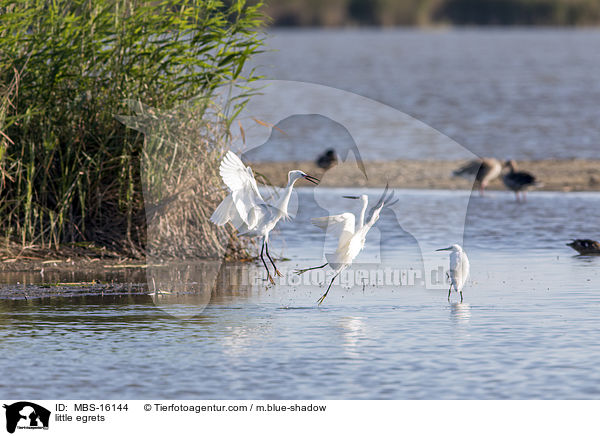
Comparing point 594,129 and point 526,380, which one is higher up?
point 594,129

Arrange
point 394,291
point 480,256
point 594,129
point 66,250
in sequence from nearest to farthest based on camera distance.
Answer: point 394,291 < point 66,250 < point 480,256 < point 594,129

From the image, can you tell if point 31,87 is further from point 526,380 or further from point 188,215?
point 526,380

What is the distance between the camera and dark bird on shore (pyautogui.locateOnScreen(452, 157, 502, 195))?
1938 centimetres

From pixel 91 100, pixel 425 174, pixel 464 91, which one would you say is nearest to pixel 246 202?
pixel 91 100

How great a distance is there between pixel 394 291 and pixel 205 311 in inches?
82.1

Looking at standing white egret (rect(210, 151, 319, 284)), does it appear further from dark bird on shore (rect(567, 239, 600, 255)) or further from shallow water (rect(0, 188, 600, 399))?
dark bird on shore (rect(567, 239, 600, 255))

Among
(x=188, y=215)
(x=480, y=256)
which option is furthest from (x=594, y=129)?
(x=188, y=215)

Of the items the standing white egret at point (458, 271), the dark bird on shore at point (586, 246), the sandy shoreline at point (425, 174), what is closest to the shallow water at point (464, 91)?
the sandy shoreline at point (425, 174)
